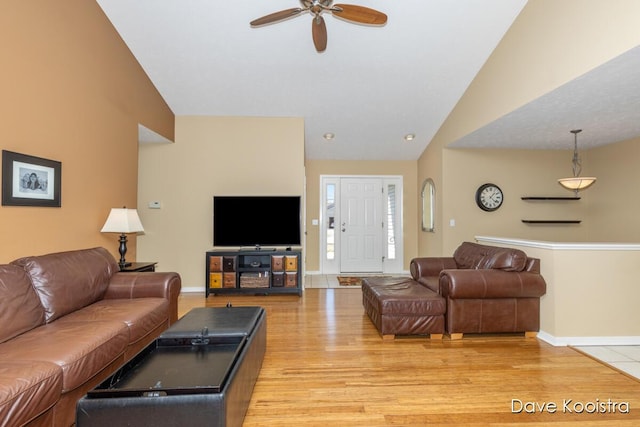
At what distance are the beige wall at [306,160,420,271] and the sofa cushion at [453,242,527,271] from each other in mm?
2527

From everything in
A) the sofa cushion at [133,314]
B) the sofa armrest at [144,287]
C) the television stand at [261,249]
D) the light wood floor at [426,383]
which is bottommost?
the light wood floor at [426,383]

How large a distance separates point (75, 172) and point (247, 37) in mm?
2265

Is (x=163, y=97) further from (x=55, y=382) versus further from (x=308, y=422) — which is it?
(x=308, y=422)

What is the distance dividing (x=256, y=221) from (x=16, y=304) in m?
3.11

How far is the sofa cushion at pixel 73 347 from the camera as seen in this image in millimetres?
1660

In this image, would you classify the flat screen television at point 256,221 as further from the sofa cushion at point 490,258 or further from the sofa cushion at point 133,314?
the sofa cushion at point 490,258

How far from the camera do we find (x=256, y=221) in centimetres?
498

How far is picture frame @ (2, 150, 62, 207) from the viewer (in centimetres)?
241

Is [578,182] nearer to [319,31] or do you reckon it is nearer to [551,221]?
[551,221]

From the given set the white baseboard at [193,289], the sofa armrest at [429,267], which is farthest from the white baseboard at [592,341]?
the white baseboard at [193,289]

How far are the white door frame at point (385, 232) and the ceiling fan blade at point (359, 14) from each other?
4117 mm

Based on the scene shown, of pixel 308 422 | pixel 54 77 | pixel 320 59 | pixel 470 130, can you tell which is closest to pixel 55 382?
pixel 308 422

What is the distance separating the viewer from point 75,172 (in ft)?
10.2

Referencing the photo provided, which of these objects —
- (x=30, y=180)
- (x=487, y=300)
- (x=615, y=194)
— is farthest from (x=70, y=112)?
(x=615, y=194)
